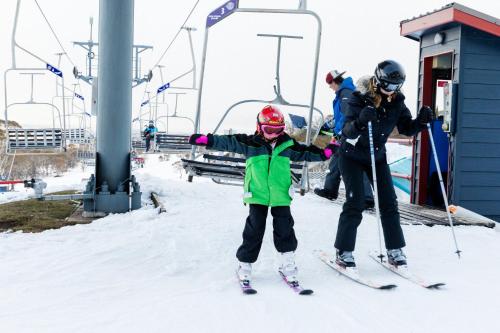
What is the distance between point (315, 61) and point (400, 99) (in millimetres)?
1054

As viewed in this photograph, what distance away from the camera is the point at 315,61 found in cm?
490

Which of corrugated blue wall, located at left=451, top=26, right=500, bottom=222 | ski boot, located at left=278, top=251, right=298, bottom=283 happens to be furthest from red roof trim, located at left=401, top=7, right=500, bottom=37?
ski boot, located at left=278, top=251, right=298, bottom=283

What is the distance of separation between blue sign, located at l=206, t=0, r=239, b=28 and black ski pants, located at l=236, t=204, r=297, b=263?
214 cm

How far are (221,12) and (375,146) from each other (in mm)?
2064

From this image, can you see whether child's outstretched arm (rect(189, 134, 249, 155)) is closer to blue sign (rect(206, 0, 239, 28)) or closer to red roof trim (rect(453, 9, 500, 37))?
blue sign (rect(206, 0, 239, 28))

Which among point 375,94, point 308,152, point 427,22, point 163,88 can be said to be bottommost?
point 308,152

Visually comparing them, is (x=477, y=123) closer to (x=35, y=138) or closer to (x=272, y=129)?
(x=272, y=129)

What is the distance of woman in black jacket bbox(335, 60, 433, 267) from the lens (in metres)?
3.92

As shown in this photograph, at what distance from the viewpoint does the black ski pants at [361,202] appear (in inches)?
157

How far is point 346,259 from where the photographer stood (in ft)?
13.0

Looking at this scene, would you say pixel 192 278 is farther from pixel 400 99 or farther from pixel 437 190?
pixel 437 190

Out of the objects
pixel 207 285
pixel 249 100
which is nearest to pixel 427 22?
pixel 249 100

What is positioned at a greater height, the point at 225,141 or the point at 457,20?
the point at 457,20

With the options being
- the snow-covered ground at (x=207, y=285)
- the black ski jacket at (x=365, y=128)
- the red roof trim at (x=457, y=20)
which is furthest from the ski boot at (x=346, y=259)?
the red roof trim at (x=457, y=20)
